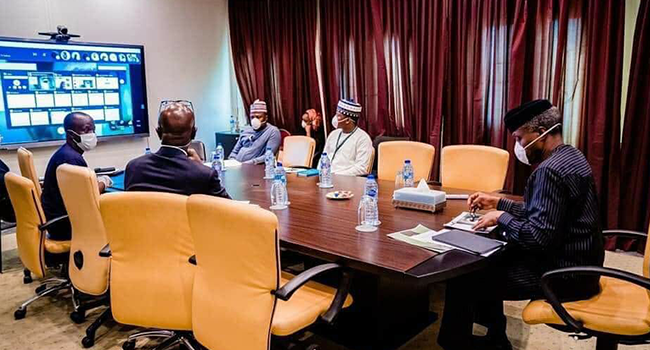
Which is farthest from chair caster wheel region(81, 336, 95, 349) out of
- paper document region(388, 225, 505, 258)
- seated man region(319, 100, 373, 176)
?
seated man region(319, 100, 373, 176)

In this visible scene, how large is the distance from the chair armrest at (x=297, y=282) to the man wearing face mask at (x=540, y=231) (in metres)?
0.67

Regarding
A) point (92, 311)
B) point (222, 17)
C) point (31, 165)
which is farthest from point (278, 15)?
point (92, 311)

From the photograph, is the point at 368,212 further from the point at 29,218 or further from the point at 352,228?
the point at 29,218

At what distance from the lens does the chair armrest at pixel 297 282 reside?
1607mm

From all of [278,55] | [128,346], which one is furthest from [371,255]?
[278,55]

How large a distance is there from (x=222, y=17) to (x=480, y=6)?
141 inches

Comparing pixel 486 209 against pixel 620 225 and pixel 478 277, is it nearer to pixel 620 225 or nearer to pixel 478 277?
pixel 478 277

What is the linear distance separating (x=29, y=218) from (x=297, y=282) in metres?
2.00

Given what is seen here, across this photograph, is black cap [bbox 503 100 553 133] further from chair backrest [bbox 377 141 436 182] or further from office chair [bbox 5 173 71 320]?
office chair [bbox 5 173 71 320]

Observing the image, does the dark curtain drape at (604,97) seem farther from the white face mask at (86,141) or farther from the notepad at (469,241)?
the white face mask at (86,141)

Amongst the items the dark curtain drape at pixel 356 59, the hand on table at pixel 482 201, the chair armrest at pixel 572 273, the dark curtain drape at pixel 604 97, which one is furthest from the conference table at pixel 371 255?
the dark curtain drape at pixel 356 59

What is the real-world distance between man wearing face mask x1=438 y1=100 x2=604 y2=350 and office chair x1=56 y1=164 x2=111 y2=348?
68.9 inches

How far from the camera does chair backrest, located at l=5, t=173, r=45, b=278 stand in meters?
2.69

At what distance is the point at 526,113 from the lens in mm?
2008
